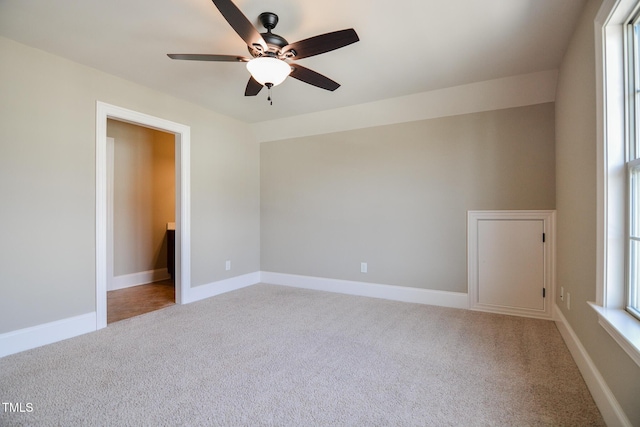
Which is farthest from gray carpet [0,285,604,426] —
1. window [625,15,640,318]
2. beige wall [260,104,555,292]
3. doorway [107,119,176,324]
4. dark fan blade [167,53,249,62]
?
dark fan blade [167,53,249,62]

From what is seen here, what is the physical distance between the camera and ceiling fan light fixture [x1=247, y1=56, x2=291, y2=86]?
6.41 feet

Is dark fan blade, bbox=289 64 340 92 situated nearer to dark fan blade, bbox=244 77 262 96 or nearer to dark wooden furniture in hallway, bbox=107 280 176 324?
dark fan blade, bbox=244 77 262 96

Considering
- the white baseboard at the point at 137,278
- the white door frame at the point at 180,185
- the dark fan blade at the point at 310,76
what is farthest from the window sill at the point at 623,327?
the white baseboard at the point at 137,278

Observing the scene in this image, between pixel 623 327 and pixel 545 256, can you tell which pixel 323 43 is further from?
pixel 545 256

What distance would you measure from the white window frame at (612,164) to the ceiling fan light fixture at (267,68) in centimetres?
176

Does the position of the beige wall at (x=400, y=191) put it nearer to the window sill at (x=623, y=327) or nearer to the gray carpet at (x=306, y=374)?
the gray carpet at (x=306, y=374)

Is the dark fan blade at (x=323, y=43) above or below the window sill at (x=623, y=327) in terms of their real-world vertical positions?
above

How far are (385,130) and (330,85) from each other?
153cm

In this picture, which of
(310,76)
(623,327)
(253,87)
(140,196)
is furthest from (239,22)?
(140,196)

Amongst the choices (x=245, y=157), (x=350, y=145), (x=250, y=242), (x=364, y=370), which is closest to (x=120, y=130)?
(x=245, y=157)

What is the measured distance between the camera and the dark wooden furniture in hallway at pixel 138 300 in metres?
3.34

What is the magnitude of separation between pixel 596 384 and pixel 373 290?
2.38 meters

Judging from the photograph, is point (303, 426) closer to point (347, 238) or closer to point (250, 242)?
point (347, 238)

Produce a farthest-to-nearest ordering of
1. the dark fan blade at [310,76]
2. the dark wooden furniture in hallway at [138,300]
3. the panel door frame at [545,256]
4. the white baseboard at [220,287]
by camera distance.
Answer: the white baseboard at [220,287]
the dark wooden furniture in hallway at [138,300]
the panel door frame at [545,256]
the dark fan blade at [310,76]
